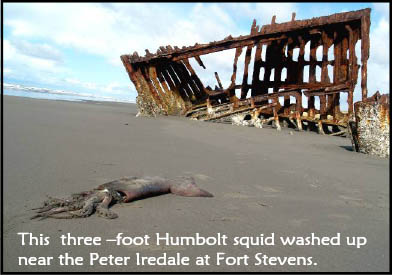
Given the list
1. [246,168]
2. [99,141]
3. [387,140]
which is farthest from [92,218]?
[387,140]

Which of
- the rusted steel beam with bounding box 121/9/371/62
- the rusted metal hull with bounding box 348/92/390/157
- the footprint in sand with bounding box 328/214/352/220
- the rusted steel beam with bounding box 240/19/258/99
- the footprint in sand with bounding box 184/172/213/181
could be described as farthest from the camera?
the rusted steel beam with bounding box 240/19/258/99

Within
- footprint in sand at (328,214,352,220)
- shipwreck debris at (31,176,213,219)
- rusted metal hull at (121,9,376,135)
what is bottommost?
footprint in sand at (328,214,352,220)

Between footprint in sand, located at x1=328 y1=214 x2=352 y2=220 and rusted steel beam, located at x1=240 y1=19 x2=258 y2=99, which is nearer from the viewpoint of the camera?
footprint in sand, located at x1=328 y1=214 x2=352 y2=220

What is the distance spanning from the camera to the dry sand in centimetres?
181

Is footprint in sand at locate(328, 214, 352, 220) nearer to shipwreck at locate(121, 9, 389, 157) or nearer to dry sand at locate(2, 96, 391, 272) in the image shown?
dry sand at locate(2, 96, 391, 272)

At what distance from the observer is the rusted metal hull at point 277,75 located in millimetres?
8086

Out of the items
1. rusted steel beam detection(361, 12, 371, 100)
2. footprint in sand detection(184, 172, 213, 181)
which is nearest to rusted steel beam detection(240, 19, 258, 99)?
rusted steel beam detection(361, 12, 371, 100)

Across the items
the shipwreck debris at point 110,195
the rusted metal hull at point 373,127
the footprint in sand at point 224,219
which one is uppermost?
the rusted metal hull at point 373,127

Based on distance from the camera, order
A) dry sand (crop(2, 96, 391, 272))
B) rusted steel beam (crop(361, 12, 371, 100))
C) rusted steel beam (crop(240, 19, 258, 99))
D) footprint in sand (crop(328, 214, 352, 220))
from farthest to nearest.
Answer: rusted steel beam (crop(240, 19, 258, 99)) < rusted steel beam (crop(361, 12, 371, 100)) < footprint in sand (crop(328, 214, 352, 220)) < dry sand (crop(2, 96, 391, 272))

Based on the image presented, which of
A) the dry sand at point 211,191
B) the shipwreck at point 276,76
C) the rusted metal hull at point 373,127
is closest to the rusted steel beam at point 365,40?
the shipwreck at point 276,76

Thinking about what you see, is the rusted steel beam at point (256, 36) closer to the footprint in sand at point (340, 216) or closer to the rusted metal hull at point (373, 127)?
the rusted metal hull at point (373, 127)

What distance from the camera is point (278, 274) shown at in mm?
1626

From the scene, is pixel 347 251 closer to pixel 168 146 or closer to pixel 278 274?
pixel 278 274

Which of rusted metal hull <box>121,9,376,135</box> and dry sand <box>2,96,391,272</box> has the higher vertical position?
rusted metal hull <box>121,9,376,135</box>
